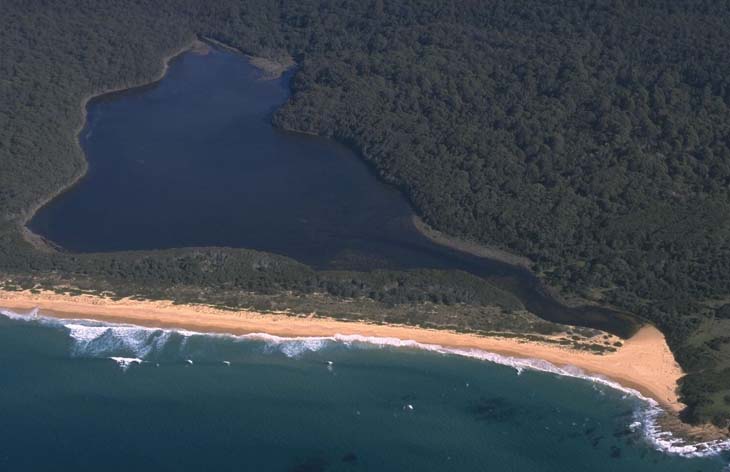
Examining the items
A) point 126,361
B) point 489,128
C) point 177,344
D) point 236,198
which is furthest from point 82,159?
point 489,128

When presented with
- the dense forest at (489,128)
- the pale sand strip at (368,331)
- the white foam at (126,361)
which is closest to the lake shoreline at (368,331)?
the pale sand strip at (368,331)

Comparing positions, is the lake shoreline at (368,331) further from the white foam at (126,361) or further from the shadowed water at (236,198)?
the shadowed water at (236,198)

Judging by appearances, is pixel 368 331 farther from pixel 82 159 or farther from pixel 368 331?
pixel 82 159

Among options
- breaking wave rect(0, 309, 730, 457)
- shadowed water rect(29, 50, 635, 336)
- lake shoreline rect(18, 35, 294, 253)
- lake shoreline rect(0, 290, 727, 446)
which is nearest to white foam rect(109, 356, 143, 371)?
breaking wave rect(0, 309, 730, 457)

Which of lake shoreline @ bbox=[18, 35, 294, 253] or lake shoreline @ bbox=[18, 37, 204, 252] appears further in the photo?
lake shoreline @ bbox=[18, 35, 294, 253]

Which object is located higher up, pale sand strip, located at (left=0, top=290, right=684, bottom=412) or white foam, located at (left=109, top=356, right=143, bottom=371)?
pale sand strip, located at (left=0, top=290, right=684, bottom=412)

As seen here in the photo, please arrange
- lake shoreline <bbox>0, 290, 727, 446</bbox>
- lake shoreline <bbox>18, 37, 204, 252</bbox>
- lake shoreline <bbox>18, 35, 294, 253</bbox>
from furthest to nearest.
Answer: lake shoreline <bbox>18, 35, 294, 253</bbox> < lake shoreline <bbox>18, 37, 204, 252</bbox> < lake shoreline <bbox>0, 290, 727, 446</bbox>

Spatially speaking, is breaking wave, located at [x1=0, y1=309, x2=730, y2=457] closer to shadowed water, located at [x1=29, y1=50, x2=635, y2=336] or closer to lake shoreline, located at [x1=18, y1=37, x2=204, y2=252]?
shadowed water, located at [x1=29, y1=50, x2=635, y2=336]
